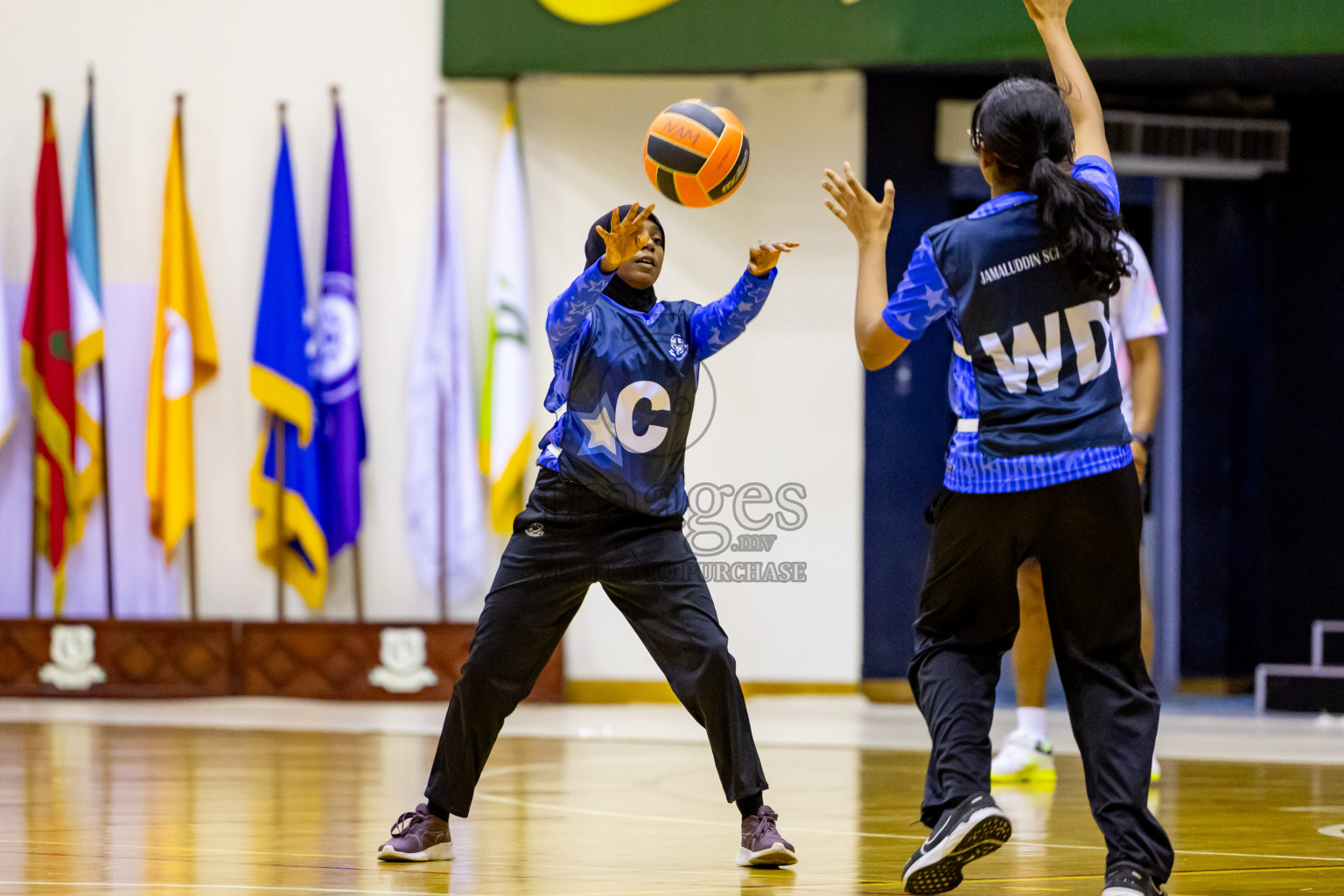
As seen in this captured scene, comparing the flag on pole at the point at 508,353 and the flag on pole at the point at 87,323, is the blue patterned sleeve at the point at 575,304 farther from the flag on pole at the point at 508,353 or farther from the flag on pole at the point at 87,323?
the flag on pole at the point at 87,323

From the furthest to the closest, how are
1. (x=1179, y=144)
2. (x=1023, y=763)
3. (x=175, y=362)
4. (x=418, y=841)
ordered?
(x=1179, y=144) → (x=175, y=362) → (x=1023, y=763) → (x=418, y=841)

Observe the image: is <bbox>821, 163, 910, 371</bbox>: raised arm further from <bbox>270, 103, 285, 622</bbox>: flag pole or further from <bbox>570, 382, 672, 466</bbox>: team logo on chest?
<bbox>270, 103, 285, 622</bbox>: flag pole

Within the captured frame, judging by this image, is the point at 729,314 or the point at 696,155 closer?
the point at 729,314

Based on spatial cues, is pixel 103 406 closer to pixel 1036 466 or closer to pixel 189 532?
pixel 189 532

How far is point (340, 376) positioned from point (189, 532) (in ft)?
3.38

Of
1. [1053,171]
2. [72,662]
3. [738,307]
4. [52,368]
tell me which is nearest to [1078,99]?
[1053,171]

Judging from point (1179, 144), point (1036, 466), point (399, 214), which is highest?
point (1179, 144)

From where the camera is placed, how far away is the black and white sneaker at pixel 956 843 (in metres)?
2.36

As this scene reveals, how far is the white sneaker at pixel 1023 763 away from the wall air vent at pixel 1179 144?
3.28 metres

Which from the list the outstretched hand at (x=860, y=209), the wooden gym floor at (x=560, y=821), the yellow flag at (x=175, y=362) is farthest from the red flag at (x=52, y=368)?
the outstretched hand at (x=860, y=209)

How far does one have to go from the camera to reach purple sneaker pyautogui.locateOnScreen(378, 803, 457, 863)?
2998mm

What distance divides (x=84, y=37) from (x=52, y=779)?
4.17 m

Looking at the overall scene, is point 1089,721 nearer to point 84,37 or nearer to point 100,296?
point 100,296

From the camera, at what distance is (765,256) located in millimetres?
3062
